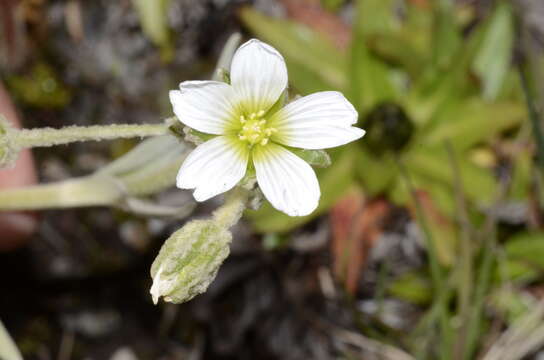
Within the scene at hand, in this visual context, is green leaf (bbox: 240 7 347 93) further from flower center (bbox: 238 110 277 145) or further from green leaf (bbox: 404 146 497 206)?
flower center (bbox: 238 110 277 145)

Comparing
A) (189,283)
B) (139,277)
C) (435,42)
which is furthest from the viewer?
(139,277)

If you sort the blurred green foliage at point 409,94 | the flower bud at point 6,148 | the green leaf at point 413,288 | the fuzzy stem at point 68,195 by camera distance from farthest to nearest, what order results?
the green leaf at point 413,288 → the blurred green foliage at point 409,94 → the fuzzy stem at point 68,195 → the flower bud at point 6,148

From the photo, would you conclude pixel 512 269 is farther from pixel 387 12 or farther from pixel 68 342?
pixel 68 342

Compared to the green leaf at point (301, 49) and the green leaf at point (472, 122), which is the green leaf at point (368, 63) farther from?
the green leaf at point (472, 122)

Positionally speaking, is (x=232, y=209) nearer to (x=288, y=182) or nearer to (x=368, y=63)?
(x=288, y=182)

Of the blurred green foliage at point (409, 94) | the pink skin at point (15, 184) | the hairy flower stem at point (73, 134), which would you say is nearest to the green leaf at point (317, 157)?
the hairy flower stem at point (73, 134)

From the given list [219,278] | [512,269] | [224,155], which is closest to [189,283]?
[224,155]

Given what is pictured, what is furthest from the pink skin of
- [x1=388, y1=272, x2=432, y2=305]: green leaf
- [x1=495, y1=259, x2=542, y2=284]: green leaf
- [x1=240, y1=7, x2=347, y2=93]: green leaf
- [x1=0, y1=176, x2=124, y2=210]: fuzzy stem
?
[x1=495, y1=259, x2=542, y2=284]: green leaf

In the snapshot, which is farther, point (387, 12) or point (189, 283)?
point (387, 12)
